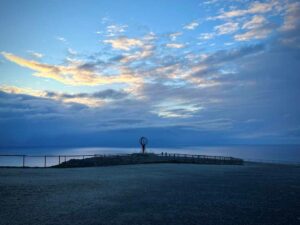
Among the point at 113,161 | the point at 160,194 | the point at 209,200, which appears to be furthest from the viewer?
the point at 113,161

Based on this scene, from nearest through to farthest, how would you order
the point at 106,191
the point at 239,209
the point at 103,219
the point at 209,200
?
the point at 103,219
the point at 239,209
the point at 209,200
the point at 106,191

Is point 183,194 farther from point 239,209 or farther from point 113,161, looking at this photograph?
point 113,161

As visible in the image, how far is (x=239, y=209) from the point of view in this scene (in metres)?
11.6

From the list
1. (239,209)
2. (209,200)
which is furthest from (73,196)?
(239,209)

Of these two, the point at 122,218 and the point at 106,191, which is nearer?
the point at 122,218

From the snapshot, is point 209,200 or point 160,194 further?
point 160,194

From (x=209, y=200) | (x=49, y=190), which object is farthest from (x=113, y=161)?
(x=209, y=200)

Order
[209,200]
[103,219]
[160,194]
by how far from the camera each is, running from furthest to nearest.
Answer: [160,194], [209,200], [103,219]

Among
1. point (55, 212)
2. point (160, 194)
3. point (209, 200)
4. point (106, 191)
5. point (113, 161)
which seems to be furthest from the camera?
point (113, 161)

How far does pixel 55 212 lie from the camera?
10852 mm

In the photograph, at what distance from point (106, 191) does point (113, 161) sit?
84.4 feet

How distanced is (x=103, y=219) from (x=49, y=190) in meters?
7.02

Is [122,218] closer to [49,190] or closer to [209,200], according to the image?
[209,200]

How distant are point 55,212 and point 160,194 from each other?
5.70 m
